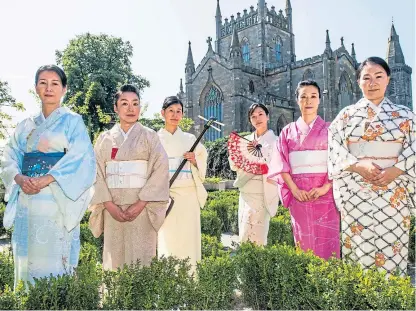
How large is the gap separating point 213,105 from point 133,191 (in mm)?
31679

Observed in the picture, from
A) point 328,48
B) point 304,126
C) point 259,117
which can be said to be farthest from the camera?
point 328,48

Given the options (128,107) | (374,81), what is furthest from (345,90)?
(128,107)

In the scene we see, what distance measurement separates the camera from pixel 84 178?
11.5 ft

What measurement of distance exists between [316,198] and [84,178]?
2.18 meters

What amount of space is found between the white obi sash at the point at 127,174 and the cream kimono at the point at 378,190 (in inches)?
69.9

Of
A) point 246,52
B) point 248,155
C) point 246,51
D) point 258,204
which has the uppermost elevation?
point 246,51

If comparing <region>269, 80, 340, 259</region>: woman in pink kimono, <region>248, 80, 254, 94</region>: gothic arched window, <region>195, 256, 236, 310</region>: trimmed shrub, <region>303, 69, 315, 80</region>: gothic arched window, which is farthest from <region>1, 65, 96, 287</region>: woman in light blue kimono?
<region>303, 69, 315, 80</region>: gothic arched window

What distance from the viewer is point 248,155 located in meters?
5.32

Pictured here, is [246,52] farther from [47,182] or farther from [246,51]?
[47,182]

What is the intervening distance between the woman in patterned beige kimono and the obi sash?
7.98 feet

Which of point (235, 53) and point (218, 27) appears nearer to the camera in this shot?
point (235, 53)

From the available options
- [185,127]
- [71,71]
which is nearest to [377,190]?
[185,127]

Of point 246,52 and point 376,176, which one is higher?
point 246,52

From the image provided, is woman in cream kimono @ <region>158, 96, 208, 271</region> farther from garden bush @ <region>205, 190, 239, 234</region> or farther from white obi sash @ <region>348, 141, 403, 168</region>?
garden bush @ <region>205, 190, 239, 234</region>
